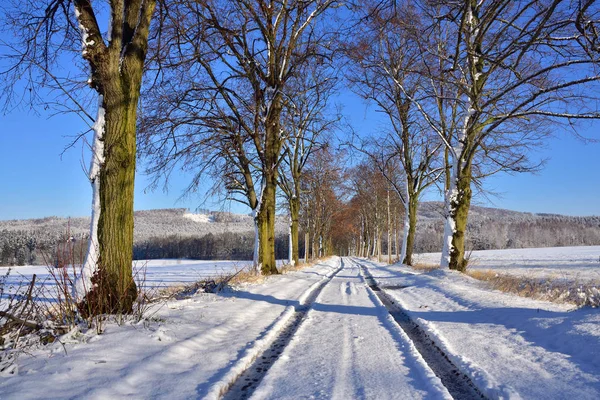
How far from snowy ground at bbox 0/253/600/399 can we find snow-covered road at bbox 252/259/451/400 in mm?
12

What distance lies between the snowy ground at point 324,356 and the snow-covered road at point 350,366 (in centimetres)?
1

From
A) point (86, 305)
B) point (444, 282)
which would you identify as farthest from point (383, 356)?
point (444, 282)

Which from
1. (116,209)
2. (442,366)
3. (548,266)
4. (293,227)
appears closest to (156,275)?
(293,227)

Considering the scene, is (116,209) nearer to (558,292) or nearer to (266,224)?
(558,292)

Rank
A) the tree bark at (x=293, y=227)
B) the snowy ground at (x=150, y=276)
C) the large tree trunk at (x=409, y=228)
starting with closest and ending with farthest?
the snowy ground at (x=150, y=276) → the large tree trunk at (x=409, y=228) → the tree bark at (x=293, y=227)

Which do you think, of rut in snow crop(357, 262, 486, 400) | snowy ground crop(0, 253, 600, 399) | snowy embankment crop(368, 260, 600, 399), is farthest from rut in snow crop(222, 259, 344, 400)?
snowy embankment crop(368, 260, 600, 399)

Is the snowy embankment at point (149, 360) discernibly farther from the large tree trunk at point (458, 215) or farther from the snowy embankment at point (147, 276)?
the large tree trunk at point (458, 215)

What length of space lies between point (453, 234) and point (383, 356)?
9715 mm

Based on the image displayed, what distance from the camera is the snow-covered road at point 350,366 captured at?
117 inches

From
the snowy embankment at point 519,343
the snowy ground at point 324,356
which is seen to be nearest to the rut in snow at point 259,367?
the snowy ground at point 324,356

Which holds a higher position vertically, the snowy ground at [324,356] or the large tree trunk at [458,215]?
the large tree trunk at [458,215]

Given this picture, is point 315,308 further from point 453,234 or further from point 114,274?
point 453,234

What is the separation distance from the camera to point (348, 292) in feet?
31.8

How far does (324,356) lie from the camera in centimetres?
400
